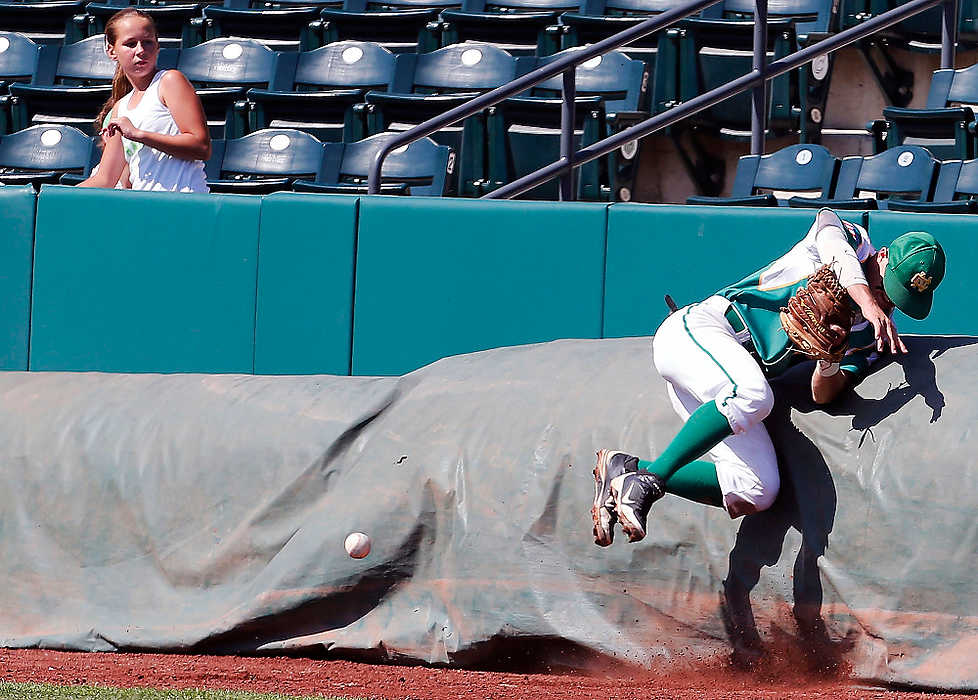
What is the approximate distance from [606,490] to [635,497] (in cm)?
15

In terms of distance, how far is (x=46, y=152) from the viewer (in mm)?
8422

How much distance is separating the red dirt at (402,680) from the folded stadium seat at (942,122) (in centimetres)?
408

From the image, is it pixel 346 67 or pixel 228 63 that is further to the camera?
pixel 228 63

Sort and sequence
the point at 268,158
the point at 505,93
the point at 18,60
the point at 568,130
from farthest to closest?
the point at 18,60 → the point at 268,158 → the point at 568,130 → the point at 505,93

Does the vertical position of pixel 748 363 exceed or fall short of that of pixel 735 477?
it exceeds it

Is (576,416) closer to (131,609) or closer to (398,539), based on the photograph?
(398,539)

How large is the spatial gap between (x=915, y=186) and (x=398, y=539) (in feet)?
12.1

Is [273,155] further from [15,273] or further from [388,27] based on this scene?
[15,273]

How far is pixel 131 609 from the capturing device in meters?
5.05

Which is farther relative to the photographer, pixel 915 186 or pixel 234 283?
pixel 915 186

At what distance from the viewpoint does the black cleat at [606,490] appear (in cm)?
419

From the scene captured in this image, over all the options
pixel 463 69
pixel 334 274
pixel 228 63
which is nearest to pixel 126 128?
pixel 334 274

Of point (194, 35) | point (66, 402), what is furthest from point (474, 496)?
point (194, 35)

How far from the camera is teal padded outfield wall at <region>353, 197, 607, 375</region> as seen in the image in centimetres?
586
